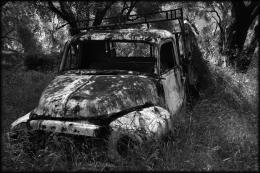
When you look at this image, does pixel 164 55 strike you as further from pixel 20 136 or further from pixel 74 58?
pixel 20 136

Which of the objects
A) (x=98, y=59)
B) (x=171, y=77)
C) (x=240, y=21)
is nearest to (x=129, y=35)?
(x=98, y=59)

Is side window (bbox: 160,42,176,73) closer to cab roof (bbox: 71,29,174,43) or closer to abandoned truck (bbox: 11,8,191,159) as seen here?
abandoned truck (bbox: 11,8,191,159)

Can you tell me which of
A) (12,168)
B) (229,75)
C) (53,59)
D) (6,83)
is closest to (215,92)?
(229,75)

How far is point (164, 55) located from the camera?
5.96 meters

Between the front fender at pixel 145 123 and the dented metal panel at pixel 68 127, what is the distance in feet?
0.85

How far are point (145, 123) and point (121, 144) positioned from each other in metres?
0.39

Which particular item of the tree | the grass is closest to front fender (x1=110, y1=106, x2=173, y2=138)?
the grass

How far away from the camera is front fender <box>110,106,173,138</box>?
3.90m

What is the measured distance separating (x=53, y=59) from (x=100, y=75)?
14286mm

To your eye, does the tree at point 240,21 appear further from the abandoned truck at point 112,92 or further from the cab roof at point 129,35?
the cab roof at point 129,35

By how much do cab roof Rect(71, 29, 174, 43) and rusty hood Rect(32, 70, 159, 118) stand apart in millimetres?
731

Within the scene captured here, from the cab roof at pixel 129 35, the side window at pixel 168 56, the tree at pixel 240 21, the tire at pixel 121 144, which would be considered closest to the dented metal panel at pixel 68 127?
the tire at pixel 121 144

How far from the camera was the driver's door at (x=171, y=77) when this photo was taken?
5.39 metres

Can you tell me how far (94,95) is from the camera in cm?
432
